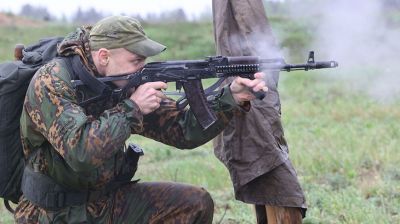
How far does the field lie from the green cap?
5.56 ft

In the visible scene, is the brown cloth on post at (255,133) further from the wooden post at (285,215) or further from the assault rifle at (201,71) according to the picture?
the assault rifle at (201,71)

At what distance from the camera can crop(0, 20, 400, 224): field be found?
5.34 metres

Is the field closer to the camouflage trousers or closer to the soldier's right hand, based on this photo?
the camouflage trousers

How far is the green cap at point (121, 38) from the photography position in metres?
3.69

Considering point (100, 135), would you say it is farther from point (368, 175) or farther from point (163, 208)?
point (368, 175)

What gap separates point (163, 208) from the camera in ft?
13.2

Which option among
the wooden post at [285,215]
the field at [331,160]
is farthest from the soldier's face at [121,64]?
the field at [331,160]

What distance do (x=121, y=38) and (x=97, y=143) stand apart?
67cm

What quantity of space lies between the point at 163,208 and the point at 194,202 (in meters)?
0.20

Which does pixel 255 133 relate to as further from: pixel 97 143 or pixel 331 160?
pixel 331 160

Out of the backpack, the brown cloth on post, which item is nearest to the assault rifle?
the brown cloth on post

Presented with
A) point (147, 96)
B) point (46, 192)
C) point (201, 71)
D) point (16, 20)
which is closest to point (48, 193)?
point (46, 192)

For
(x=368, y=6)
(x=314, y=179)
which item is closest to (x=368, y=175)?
(x=314, y=179)

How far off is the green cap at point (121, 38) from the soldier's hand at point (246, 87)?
505 millimetres
